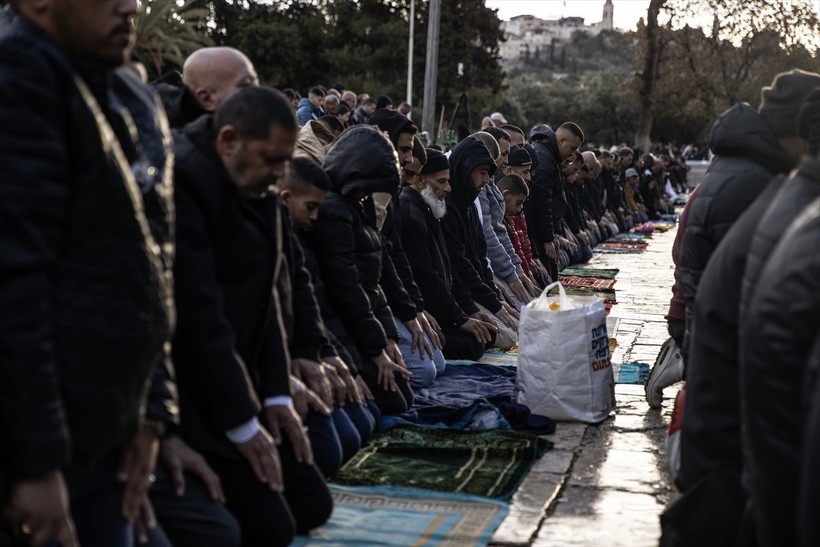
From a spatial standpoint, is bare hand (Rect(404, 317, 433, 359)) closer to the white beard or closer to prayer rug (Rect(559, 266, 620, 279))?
the white beard

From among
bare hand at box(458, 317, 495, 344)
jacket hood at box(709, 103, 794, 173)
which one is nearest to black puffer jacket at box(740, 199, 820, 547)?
jacket hood at box(709, 103, 794, 173)

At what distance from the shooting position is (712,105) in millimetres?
48531

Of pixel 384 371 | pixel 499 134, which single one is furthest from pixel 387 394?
pixel 499 134

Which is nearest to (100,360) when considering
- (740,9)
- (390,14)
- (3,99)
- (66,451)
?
(66,451)

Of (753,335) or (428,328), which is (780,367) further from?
(428,328)

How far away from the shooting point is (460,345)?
9.27m

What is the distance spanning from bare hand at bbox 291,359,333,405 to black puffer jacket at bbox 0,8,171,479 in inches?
102

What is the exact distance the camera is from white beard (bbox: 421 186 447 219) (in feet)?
29.0

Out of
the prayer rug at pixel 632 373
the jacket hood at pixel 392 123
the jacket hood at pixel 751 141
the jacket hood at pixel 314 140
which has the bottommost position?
the prayer rug at pixel 632 373

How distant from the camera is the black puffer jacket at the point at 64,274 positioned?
2.72 m

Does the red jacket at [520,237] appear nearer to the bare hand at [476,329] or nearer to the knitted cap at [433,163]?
the bare hand at [476,329]

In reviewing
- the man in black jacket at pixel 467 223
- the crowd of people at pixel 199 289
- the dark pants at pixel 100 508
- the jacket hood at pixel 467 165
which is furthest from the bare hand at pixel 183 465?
the jacket hood at pixel 467 165

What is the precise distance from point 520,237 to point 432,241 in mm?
3278

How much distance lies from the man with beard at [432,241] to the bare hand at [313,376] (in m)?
3.09
